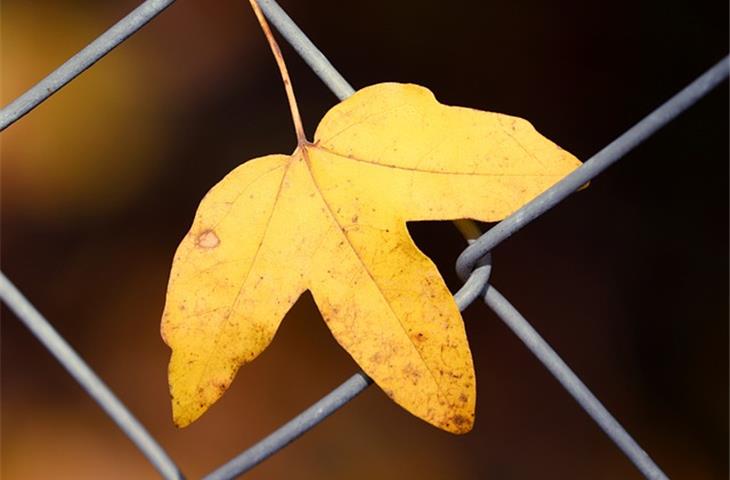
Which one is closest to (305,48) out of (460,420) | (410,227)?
(460,420)

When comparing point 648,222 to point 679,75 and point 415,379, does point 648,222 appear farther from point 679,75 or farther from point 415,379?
point 415,379

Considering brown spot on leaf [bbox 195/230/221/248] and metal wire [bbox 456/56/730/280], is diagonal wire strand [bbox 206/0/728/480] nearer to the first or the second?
metal wire [bbox 456/56/730/280]

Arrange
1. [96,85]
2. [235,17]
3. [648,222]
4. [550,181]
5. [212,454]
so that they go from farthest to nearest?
[235,17]
[96,85]
[648,222]
[212,454]
[550,181]

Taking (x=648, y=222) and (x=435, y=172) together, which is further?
(x=648, y=222)

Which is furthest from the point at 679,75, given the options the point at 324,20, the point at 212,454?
the point at 212,454

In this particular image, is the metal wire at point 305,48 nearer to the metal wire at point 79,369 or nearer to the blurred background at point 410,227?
the metal wire at point 79,369

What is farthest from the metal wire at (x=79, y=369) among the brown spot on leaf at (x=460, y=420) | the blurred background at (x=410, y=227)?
the blurred background at (x=410, y=227)
